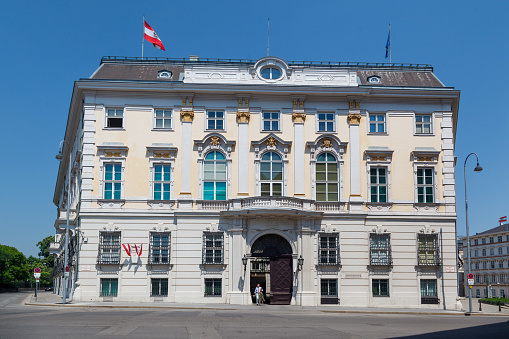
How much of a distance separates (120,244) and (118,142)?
7272 mm

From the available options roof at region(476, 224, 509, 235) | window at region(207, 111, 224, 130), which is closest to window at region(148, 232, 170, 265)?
window at region(207, 111, 224, 130)

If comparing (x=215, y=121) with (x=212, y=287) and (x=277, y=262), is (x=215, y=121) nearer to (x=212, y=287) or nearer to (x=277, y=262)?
(x=277, y=262)

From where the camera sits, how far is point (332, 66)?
1751 inches

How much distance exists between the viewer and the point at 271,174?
1672 inches

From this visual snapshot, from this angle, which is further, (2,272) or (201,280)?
(2,272)

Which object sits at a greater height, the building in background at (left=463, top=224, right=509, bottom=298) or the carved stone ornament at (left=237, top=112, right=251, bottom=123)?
the carved stone ornament at (left=237, top=112, right=251, bottom=123)

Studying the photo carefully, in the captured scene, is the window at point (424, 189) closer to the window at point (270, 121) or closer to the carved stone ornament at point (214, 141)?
the window at point (270, 121)

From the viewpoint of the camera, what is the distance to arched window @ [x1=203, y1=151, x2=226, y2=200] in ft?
138

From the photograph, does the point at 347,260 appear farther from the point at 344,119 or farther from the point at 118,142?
the point at 118,142

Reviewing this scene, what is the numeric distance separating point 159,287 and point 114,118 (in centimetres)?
1253

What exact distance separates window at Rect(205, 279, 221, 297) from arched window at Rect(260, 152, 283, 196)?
706 centimetres

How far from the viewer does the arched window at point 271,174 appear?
4228cm

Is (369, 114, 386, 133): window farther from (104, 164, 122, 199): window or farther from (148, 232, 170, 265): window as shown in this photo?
(104, 164, 122, 199): window

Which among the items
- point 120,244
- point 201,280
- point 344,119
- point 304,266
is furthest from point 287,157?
point 120,244
